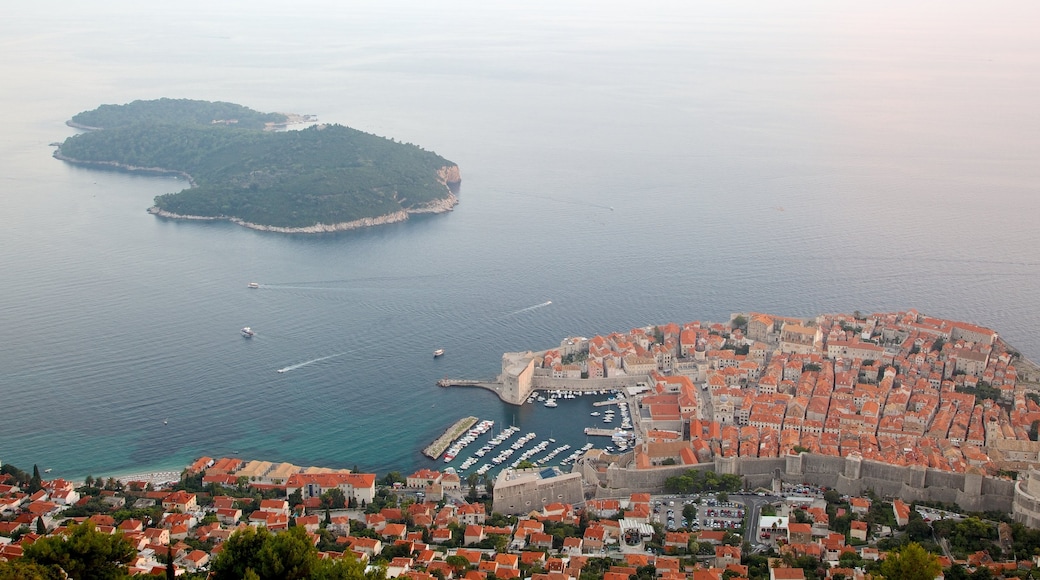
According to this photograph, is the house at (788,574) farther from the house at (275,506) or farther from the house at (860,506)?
the house at (275,506)

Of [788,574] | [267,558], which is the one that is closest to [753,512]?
[788,574]

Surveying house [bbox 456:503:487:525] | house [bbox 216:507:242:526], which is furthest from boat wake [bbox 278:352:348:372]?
house [bbox 456:503:487:525]

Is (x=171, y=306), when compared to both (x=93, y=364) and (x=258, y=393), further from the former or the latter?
(x=258, y=393)

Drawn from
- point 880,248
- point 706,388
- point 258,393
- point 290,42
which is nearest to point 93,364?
point 258,393

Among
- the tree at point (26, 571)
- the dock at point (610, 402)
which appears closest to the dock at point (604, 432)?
the dock at point (610, 402)

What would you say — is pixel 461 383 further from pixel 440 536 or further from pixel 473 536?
pixel 473 536
